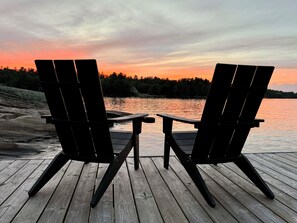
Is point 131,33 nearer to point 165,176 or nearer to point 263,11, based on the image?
point 263,11

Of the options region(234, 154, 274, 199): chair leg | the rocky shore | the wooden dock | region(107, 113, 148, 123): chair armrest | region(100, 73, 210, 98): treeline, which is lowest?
region(100, 73, 210, 98): treeline

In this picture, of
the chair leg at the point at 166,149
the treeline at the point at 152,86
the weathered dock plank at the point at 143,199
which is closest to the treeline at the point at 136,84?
the treeline at the point at 152,86

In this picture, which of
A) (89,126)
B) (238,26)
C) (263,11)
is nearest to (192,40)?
(238,26)

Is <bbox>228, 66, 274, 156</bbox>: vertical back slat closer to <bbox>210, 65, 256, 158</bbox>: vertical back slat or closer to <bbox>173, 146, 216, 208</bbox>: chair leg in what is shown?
<bbox>210, 65, 256, 158</bbox>: vertical back slat

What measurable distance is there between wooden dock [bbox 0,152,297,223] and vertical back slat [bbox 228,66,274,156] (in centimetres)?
54

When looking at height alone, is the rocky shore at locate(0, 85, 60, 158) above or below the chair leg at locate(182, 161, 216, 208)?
below

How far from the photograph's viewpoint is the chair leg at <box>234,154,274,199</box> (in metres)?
2.27

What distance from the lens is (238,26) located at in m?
11.0

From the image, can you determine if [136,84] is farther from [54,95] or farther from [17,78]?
[54,95]

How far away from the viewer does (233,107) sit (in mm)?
2156

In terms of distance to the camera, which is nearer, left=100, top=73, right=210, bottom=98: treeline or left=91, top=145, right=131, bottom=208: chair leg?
left=91, top=145, right=131, bottom=208: chair leg

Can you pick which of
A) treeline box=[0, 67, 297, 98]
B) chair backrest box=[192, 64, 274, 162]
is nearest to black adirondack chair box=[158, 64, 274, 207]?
chair backrest box=[192, 64, 274, 162]

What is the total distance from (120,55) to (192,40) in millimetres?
5002

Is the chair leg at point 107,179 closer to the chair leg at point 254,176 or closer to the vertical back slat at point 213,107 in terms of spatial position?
the vertical back slat at point 213,107
